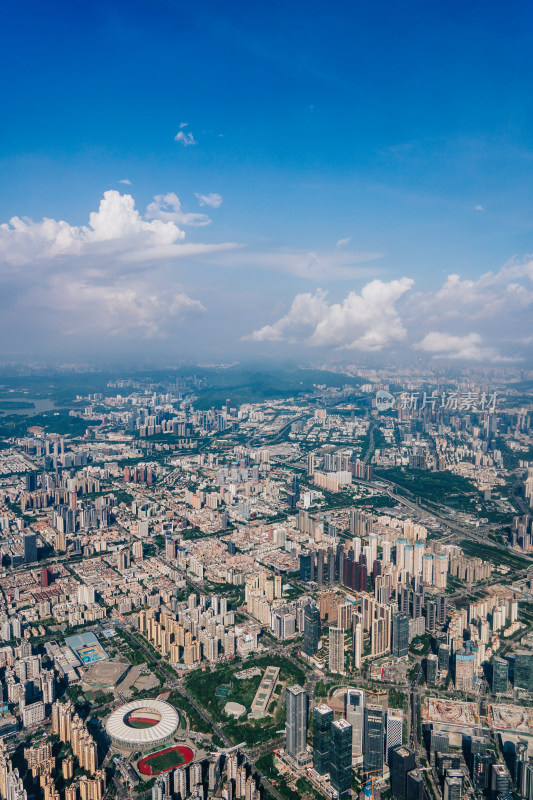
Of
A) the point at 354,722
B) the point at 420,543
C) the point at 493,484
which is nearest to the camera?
the point at 354,722

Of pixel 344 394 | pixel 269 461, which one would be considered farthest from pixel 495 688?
pixel 344 394

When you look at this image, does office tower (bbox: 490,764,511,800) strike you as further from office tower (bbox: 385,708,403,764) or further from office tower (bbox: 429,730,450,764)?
office tower (bbox: 385,708,403,764)

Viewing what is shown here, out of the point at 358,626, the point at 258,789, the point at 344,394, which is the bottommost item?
the point at 258,789

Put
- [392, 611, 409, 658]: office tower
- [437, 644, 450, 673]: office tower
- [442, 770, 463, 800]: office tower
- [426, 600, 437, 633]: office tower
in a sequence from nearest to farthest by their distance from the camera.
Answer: [442, 770, 463, 800]: office tower, [437, 644, 450, 673]: office tower, [392, 611, 409, 658]: office tower, [426, 600, 437, 633]: office tower

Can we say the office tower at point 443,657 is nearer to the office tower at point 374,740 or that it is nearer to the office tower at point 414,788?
the office tower at point 374,740

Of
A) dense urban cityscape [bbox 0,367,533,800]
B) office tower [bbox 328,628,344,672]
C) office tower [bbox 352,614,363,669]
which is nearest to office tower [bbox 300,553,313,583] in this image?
dense urban cityscape [bbox 0,367,533,800]

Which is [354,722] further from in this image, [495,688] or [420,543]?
[420,543]
